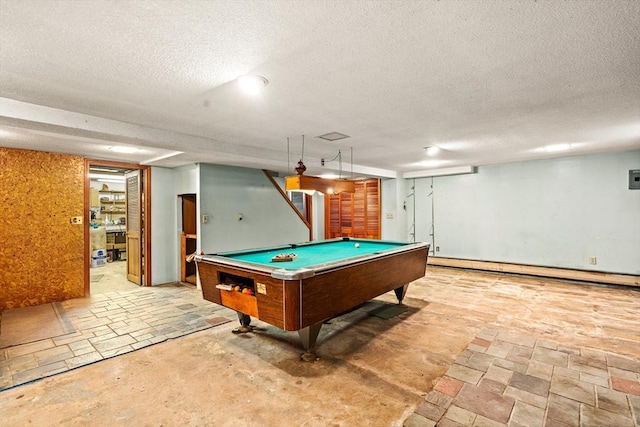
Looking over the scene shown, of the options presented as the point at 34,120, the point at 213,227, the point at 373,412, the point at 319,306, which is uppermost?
the point at 34,120

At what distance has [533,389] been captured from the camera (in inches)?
92.9

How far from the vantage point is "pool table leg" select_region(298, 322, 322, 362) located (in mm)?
2826

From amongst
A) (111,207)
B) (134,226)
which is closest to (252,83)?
(134,226)

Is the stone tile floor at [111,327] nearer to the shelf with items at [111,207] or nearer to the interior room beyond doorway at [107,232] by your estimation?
the interior room beyond doorway at [107,232]

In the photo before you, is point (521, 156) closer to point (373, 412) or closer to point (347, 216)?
point (347, 216)

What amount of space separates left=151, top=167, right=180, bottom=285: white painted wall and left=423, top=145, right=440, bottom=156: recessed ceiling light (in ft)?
14.9

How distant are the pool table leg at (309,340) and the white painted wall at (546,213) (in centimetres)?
541

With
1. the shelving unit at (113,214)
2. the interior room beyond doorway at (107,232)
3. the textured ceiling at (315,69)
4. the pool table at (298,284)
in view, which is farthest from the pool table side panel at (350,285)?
the shelving unit at (113,214)

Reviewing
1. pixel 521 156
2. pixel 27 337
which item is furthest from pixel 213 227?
pixel 521 156

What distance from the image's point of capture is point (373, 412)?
82.9 inches

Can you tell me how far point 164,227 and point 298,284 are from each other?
4.35 meters

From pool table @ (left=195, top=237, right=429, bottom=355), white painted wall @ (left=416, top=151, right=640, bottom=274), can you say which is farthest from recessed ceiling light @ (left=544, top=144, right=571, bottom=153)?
pool table @ (left=195, top=237, right=429, bottom=355)

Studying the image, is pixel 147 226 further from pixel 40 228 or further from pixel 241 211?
pixel 241 211

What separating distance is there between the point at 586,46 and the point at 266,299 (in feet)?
9.28
